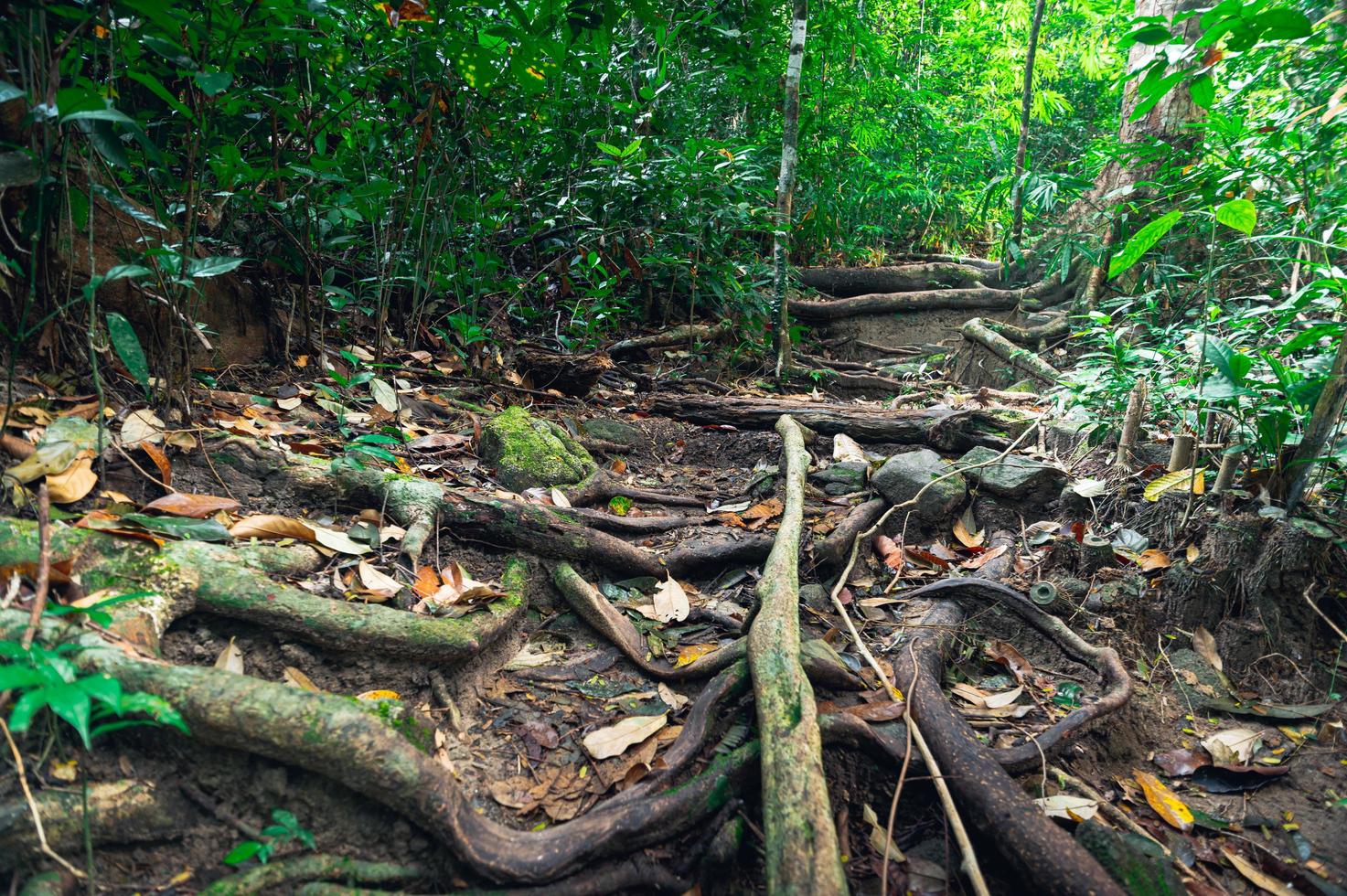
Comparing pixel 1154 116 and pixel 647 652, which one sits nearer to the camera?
pixel 647 652

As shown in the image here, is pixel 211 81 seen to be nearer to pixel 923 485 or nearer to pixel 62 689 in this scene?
pixel 62 689

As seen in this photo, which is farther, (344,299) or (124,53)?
(344,299)

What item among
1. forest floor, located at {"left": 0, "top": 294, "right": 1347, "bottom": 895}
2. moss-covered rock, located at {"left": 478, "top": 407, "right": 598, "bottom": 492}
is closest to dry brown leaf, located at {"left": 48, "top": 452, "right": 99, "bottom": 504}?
forest floor, located at {"left": 0, "top": 294, "right": 1347, "bottom": 895}

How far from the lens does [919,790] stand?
1983 mm

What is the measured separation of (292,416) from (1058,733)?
3.01 meters

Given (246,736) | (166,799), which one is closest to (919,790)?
(246,736)

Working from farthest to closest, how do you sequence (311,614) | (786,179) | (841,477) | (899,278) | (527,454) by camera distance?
1. (899,278)
2. (786,179)
3. (841,477)
4. (527,454)
5. (311,614)

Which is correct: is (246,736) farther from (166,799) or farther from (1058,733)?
(1058,733)

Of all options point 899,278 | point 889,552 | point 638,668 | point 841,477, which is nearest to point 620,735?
point 638,668

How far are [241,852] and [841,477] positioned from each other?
3168 millimetres

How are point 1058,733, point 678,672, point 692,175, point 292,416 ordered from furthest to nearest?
point 692,175 → point 292,416 → point 678,672 → point 1058,733

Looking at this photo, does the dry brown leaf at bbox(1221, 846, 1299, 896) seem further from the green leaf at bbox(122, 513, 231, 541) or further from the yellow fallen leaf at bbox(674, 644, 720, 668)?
the green leaf at bbox(122, 513, 231, 541)

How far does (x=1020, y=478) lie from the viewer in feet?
11.6

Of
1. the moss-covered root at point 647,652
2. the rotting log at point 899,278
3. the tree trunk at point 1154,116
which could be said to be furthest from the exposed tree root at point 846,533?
the rotting log at point 899,278
